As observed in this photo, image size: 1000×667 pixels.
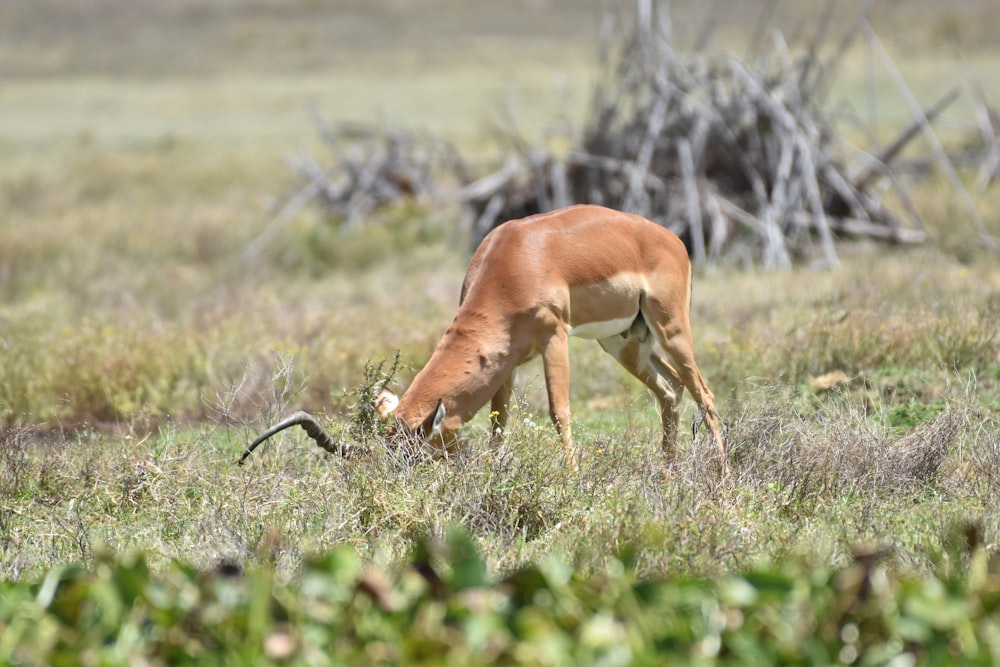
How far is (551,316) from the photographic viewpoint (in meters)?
7.30

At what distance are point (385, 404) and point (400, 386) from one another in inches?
102

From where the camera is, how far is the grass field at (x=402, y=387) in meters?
6.34

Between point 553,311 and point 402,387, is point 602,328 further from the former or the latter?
point 402,387

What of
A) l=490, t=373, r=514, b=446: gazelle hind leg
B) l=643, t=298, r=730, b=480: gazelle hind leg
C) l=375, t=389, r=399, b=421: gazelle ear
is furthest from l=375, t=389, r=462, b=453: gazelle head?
l=643, t=298, r=730, b=480: gazelle hind leg

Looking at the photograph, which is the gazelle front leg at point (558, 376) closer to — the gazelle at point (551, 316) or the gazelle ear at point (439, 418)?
the gazelle at point (551, 316)

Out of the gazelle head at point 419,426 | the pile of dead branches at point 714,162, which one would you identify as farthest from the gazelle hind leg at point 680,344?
the pile of dead branches at point 714,162

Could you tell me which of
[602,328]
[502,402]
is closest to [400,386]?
[502,402]

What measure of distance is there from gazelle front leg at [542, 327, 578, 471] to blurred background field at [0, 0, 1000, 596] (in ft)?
0.68

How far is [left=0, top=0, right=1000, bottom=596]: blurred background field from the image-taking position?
21.0 ft

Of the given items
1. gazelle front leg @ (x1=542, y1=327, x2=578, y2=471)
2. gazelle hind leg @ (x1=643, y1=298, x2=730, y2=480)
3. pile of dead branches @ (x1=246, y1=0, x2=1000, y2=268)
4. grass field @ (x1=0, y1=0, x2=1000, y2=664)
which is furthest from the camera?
pile of dead branches @ (x1=246, y1=0, x2=1000, y2=268)

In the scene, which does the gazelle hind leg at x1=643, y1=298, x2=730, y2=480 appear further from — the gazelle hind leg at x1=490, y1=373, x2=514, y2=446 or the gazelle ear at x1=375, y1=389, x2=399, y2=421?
the gazelle ear at x1=375, y1=389, x2=399, y2=421

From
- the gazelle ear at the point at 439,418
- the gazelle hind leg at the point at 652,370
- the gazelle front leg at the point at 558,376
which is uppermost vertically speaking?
the gazelle ear at the point at 439,418

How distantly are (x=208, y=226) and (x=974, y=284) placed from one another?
1165cm

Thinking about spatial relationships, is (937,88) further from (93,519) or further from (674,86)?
(93,519)
